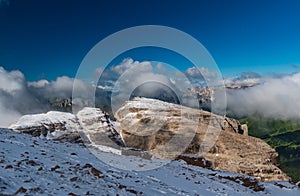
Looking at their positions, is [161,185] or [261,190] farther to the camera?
[261,190]

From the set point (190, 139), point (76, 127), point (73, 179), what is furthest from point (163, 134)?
point (73, 179)

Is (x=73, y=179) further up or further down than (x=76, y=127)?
further down

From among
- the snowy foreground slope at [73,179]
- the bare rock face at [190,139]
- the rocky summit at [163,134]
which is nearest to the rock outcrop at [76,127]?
the rocky summit at [163,134]

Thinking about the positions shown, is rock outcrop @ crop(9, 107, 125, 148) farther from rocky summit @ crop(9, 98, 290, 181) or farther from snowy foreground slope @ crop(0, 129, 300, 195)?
snowy foreground slope @ crop(0, 129, 300, 195)

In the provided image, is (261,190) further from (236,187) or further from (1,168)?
(1,168)

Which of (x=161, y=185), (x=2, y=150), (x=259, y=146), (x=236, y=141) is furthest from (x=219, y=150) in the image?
(x=2, y=150)

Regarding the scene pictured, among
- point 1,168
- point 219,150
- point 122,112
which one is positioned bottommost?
point 219,150

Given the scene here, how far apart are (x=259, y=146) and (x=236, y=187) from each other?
73.1m

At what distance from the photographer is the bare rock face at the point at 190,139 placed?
310ft

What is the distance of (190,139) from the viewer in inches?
3912

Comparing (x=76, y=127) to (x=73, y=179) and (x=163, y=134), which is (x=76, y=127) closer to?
(x=163, y=134)

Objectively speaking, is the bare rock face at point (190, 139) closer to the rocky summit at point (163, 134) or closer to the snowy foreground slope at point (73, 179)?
the rocky summit at point (163, 134)

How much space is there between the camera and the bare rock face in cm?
9462

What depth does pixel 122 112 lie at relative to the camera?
108375 mm
